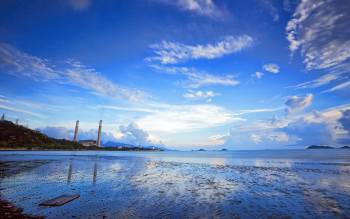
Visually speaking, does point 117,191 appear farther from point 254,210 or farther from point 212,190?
point 254,210

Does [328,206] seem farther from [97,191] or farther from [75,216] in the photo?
[97,191]

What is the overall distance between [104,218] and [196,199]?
9.69m

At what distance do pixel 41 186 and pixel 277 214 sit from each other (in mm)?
26939

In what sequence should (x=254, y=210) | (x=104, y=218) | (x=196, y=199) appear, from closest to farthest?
(x=104, y=218), (x=254, y=210), (x=196, y=199)

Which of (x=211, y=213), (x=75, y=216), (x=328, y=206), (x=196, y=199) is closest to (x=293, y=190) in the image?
(x=328, y=206)

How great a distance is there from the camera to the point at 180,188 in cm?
2898

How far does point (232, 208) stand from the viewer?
1964 cm

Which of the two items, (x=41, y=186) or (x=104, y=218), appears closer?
(x=104, y=218)

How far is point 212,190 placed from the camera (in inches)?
1089

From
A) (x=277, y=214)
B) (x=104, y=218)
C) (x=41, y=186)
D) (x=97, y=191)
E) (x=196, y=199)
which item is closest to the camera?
(x=104, y=218)

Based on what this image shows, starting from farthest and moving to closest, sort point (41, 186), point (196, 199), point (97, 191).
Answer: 1. point (41, 186)
2. point (97, 191)
3. point (196, 199)

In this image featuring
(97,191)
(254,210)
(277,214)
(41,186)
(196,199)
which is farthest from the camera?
(41,186)

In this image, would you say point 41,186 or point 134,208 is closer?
point 134,208

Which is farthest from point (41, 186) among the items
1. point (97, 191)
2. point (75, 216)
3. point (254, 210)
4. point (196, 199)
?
point (254, 210)
